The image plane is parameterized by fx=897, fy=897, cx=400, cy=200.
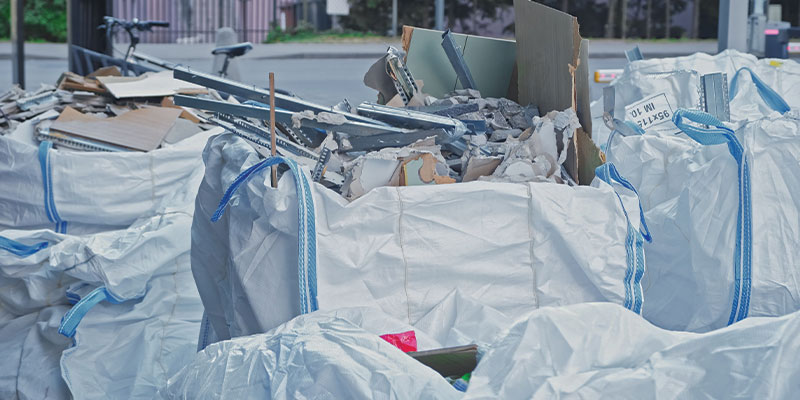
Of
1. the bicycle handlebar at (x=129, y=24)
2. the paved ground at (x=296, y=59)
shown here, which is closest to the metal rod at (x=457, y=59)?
the bicycle handlebar at (x=129, y=24)

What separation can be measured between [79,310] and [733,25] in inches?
152

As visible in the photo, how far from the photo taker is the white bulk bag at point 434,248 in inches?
70.4

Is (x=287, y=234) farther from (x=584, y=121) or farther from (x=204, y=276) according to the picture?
(x=584, y=121)

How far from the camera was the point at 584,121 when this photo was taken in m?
2.18

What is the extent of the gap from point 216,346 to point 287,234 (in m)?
0.38

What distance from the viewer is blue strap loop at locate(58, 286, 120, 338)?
8.30ft

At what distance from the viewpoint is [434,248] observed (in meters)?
1.82

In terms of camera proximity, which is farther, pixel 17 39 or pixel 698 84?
pixel 17 39

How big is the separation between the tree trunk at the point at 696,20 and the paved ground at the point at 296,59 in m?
0.67

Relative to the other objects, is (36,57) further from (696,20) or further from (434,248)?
(434,248)

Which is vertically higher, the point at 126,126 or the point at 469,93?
the point at 469,93

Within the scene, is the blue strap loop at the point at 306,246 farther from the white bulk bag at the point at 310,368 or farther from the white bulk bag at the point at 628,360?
the white bulk bag at the point at 628,360

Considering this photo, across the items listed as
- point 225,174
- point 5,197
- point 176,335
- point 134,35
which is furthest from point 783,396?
point 134,35

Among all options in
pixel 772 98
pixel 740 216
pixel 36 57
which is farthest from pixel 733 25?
pixel 36 57
